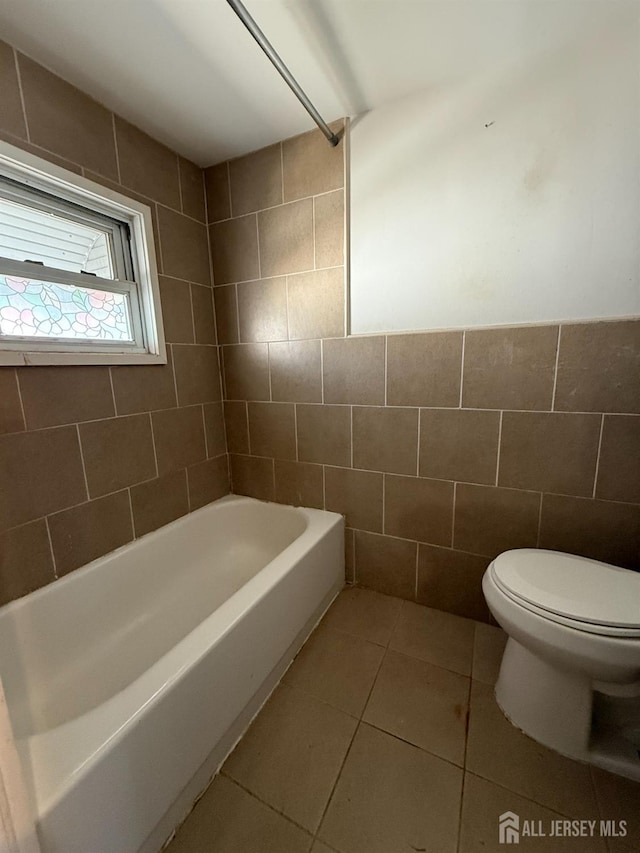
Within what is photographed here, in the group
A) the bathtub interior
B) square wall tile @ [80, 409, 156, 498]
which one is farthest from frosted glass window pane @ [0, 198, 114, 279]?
the bathtub interior

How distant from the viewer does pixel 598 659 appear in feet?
2.91

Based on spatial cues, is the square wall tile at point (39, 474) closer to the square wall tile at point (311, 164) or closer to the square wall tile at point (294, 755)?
the square wall tile at point (294, 755)

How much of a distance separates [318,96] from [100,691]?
2.37 metres

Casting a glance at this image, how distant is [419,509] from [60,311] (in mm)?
1726

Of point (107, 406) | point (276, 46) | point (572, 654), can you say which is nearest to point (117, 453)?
point (107, 406)

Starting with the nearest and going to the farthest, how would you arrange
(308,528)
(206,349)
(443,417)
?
(443,417) < (308,528) < (206,349)

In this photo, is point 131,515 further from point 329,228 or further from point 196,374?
point 329,228

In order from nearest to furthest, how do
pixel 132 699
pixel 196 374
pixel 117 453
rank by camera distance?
pixel 132 699, pixel 117 453, pixel 196 374

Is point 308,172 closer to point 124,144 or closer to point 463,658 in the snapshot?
point 124,144

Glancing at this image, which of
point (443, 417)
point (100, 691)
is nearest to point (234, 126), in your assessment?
point (443, 417)

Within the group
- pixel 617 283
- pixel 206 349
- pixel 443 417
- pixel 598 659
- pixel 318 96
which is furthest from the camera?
pixel 206 349

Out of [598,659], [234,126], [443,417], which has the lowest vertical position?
[598,659]

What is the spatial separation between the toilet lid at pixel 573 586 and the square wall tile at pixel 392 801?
0.58 metres

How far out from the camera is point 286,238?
5.30 ft
